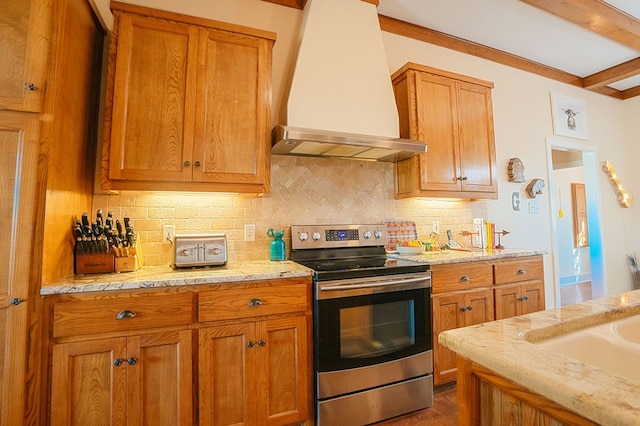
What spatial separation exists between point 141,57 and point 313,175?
1327 millimetres

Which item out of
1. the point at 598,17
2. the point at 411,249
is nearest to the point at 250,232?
the point at 411,249

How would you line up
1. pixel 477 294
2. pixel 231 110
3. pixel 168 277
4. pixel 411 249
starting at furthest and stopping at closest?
pixel 411 249 → pixel 477 294 → pixel 231 110 → pixel 168 277

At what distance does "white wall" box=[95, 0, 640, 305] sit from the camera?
2.35 meters

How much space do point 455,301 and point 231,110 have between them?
6.53ft

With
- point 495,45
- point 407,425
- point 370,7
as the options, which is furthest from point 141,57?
point 495,45

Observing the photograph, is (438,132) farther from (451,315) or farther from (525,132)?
(525,132)

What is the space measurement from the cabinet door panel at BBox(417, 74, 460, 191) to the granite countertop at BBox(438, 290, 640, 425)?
165 centimetres

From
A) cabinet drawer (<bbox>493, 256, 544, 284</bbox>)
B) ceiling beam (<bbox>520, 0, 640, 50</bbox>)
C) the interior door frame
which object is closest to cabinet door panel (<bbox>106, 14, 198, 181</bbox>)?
cabinet drawer (<bbox>493, 256, 544, 284</bbox>)

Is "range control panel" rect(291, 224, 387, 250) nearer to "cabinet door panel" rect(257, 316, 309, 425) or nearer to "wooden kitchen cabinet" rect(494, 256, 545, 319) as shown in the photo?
"cabinet door panel" rect(257, 316, 309, 425)

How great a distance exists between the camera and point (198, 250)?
5.84 ft

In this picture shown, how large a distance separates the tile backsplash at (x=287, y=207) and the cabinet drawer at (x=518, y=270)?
0.57 meters

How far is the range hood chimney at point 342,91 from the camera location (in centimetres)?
208

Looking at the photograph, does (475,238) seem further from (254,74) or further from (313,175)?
(254,74)

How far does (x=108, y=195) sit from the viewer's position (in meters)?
1.90
